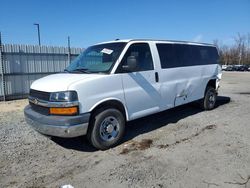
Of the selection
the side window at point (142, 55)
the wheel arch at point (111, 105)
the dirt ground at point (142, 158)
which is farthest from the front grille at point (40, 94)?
the side window at point (142, 55)

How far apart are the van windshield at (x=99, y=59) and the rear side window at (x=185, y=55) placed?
1.28 metres

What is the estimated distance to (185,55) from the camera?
6.91 m

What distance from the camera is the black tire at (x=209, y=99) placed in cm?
801

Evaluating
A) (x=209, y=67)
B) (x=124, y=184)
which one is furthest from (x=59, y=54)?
(x=124, y=184)

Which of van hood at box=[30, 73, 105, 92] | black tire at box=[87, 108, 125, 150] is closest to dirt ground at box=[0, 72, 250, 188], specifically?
black tire at box=[87, 108, 125, 150]


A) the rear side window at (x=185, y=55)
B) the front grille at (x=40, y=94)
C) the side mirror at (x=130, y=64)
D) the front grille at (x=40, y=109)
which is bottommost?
the front grille at (x=40, y=109)

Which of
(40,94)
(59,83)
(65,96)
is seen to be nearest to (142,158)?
(65,96)

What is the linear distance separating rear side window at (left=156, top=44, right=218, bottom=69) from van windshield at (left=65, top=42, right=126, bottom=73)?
128 cm

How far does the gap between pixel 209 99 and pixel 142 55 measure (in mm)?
3755

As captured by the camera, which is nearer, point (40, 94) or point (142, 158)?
point (142, 158)

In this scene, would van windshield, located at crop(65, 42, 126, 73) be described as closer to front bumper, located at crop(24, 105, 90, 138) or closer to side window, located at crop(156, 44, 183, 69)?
front bumper, located at crop(24, 105, 90, 138)

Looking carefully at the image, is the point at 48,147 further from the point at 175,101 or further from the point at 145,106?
the point at 175,101

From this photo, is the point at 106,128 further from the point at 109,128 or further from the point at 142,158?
the point at 142,158

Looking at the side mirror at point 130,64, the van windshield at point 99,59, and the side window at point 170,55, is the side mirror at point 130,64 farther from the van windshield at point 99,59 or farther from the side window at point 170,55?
the side window at point 170,55
